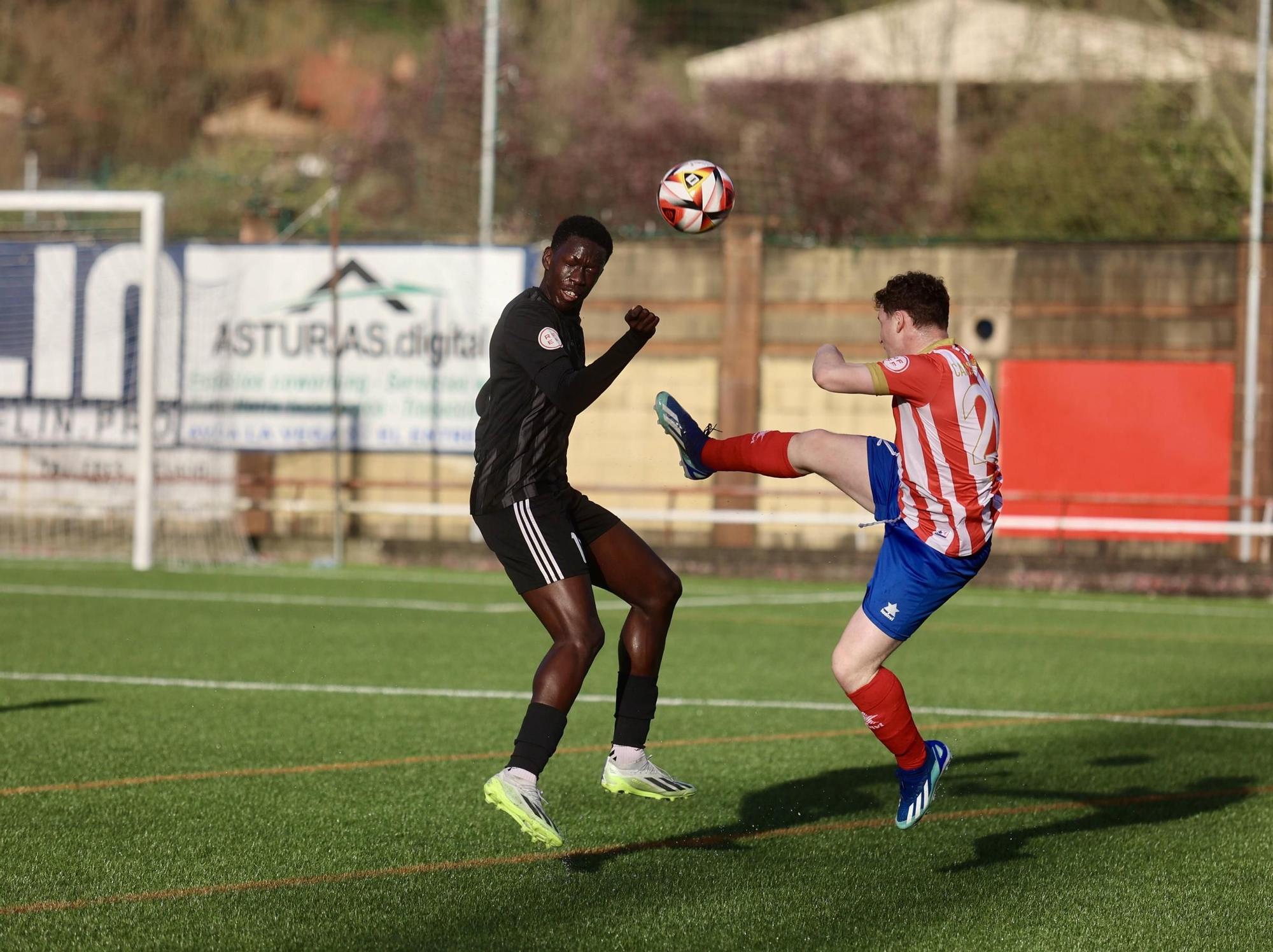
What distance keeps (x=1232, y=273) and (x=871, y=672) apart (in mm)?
16341

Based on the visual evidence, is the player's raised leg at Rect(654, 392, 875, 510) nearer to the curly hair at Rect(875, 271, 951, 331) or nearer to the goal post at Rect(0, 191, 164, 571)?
the curly hair at Rect(875, 271, 951, 331)

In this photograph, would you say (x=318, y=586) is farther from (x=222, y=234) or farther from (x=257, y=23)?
(x=257, y=23)

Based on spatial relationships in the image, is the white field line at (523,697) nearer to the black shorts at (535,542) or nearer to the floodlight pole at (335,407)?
the black shorts at (535,542)

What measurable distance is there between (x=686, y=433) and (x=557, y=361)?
3.75ft

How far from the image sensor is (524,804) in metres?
5.65

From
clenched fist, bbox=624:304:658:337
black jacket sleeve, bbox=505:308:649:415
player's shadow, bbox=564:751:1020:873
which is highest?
clenched fist, bbox=624:304:658:337

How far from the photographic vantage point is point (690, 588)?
1836 centimetres

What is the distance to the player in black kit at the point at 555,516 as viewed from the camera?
5836 mm

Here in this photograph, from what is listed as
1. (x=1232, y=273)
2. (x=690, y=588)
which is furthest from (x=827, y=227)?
(x=690, y=588)

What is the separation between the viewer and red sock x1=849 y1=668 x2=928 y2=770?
6.01m

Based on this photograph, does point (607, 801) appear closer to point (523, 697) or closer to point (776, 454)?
point (776, 454)

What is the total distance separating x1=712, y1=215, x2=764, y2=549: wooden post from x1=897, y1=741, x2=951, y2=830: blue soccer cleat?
1555cm

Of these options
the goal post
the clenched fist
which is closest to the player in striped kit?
the clenched fist

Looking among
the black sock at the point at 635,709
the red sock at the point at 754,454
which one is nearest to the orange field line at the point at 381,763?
the black sock at the point at 635,709
